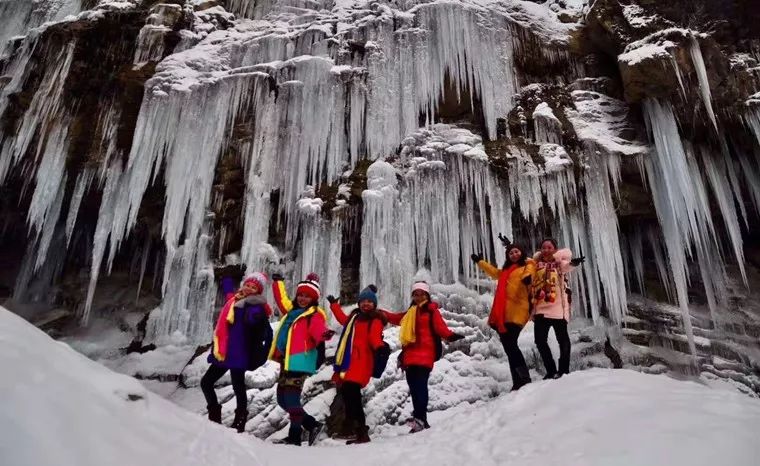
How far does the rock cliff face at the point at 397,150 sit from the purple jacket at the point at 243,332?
15.5 ft

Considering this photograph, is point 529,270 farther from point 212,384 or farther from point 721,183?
point 721,183

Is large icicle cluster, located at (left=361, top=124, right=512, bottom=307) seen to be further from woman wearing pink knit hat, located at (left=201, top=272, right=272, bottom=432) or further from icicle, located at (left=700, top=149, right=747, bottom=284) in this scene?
woman wearing pink knit hat, located at (left=201, top=272, right=272, bottom=432)

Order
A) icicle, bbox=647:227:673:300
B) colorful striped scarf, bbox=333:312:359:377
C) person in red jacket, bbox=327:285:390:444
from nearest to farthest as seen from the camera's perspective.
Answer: person in red jacket, bbox=327:285:390:444
colorful striped scarf, bbox=333:312:359:377
icicle, bbox=647:227:673:300

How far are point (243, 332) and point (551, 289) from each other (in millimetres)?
2812

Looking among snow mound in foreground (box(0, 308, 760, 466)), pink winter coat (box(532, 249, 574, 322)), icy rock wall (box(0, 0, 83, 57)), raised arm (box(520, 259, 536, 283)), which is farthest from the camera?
icy rock wall (box(0, 0, 83, 57))

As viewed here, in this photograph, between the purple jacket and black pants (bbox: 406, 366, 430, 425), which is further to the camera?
black pants (bbox: 406, 366, 430, 425)

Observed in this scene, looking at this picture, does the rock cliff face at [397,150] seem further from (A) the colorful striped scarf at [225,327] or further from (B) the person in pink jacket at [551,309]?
(A) the colorful striped scarf at [225,327]

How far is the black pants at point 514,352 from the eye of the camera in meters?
4.74

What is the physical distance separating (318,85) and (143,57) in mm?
3510

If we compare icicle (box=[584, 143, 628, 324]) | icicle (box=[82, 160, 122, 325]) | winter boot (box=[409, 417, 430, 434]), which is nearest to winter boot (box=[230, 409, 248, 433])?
winter boot (box=[409, 417, 430, 434])

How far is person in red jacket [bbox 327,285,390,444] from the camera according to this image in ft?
14.6

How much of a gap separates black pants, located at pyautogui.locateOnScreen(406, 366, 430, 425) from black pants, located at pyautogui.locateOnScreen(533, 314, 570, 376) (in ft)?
3.59

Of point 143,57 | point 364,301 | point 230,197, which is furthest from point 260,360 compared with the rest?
point 143,57

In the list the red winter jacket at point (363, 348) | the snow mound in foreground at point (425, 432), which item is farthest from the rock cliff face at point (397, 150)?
the snow mound in foreground at point (425, 432)
